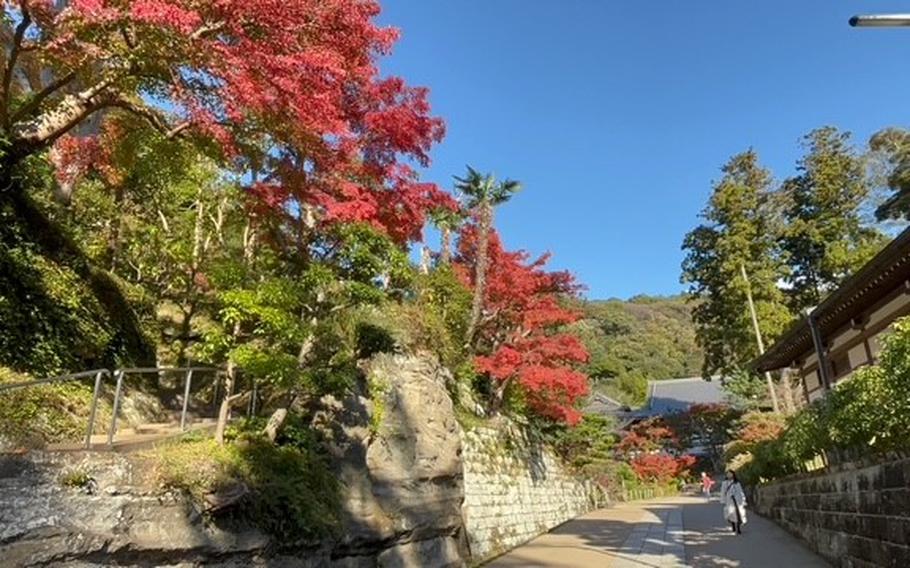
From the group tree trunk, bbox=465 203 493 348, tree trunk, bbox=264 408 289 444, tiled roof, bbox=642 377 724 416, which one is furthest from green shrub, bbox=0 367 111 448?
tiled roof, bbox=642 377 724 416

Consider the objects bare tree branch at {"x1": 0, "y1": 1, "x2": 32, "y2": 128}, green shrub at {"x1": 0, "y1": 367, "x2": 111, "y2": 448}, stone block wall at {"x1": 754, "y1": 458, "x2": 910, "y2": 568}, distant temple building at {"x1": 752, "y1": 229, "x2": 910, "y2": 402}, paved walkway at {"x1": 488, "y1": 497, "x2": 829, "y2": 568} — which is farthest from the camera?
paved walkway at {"x1": 488, "y1": 497, "x2": 829, "y2": 568}

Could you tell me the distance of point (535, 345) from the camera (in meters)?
18.1

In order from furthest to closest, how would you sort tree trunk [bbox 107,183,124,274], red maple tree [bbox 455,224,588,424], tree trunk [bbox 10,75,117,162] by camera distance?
red maple tree [bbox 455,224,588,424] < tree trunk [bbox 107,183,124,274] < tree trunk [bbox 10,75,117,162]

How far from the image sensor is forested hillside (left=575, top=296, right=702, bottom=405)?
59.8m

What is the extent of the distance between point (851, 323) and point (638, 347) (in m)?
61.9

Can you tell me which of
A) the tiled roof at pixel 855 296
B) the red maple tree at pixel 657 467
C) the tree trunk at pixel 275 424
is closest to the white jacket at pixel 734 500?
the tiled roof at pixel 855 296

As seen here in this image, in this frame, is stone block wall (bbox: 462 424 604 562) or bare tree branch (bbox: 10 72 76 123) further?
stone block wall (bbox: 462 424 604 562)

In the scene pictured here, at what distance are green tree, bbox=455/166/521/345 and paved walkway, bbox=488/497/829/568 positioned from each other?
248 inches

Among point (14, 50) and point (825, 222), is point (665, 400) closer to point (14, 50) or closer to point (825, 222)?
point (825, 222)

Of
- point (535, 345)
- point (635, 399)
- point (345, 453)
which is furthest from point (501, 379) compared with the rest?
point (635, 399)

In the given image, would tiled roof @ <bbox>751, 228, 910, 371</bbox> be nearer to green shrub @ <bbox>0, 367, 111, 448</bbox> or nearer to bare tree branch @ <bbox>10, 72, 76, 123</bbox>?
green shrub @ <bbox>0, 367, 111, 448</bbox>

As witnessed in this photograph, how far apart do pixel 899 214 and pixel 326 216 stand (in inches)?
1087

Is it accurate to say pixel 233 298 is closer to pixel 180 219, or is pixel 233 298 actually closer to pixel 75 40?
pixel 75 40

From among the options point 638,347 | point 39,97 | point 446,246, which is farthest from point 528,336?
point 638,347
